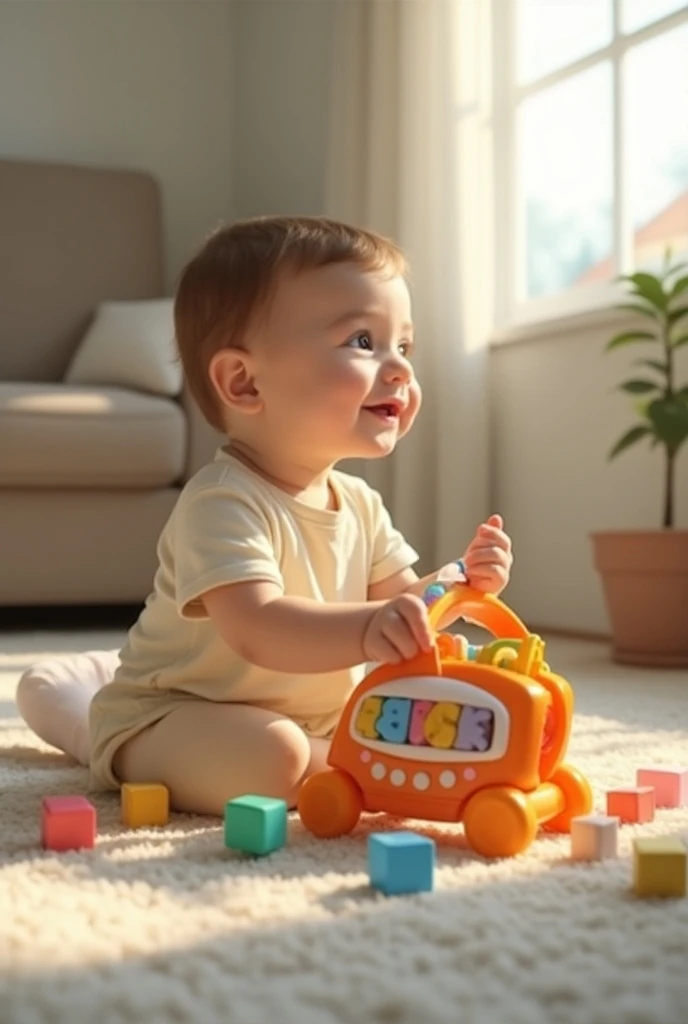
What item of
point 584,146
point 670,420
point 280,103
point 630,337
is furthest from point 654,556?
point 280,103

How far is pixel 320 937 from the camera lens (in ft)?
2.22

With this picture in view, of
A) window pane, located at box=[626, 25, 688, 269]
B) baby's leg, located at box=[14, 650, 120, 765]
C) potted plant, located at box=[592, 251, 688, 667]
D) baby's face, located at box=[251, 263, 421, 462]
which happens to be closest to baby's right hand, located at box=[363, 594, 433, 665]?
baby's face, located at box=[251, 263, 421, 462]

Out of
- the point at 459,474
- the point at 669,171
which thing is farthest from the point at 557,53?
the point at 459,474

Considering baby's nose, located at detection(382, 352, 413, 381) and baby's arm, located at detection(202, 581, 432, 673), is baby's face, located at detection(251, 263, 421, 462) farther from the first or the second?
baby's arm, located at detection(202, 581, 432, 673)

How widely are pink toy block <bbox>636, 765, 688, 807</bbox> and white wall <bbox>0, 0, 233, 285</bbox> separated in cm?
325

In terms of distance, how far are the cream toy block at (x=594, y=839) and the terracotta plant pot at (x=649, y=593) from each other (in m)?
1.44

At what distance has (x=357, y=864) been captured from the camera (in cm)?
86

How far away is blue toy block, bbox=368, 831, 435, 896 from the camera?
76 centimetres

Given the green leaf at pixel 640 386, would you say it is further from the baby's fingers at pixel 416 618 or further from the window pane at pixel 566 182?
the baby's fingers at pixel 416 618

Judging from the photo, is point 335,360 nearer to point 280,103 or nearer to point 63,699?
point 63,699

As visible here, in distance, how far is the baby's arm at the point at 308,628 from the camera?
3.06 ft

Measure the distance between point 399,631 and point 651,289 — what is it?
60.8 inches

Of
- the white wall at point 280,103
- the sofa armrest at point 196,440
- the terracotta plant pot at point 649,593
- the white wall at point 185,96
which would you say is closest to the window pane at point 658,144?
the white wall at point 185,96

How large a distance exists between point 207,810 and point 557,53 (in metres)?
2.33
